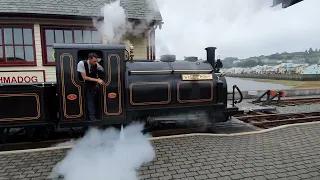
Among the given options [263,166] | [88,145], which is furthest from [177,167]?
[88,145]

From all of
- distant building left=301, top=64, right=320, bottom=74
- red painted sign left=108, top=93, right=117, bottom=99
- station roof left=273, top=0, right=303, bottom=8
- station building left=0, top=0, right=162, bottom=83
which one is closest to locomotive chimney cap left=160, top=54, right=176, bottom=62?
red painted sign left=108, top=93, right=117, bottom=99

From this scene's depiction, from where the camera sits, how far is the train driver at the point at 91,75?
471cm

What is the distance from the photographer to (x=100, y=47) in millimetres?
5000

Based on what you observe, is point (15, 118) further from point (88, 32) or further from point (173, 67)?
point (88, 32)

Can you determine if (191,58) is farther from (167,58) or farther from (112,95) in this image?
(112,95)

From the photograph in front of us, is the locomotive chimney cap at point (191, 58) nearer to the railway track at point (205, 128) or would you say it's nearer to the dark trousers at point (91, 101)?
the railway track at point (205, 128)

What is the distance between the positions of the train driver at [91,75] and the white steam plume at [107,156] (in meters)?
0.61

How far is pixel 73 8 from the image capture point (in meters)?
8.98

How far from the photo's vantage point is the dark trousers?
16.1 ft

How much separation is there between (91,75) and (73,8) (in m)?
5.34

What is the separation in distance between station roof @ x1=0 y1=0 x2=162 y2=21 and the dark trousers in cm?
505

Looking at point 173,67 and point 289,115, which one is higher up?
point 173,67

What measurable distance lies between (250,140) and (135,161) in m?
2.77

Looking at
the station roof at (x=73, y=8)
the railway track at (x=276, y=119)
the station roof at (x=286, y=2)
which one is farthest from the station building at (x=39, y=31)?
the station roof at (x=286, y=2)
